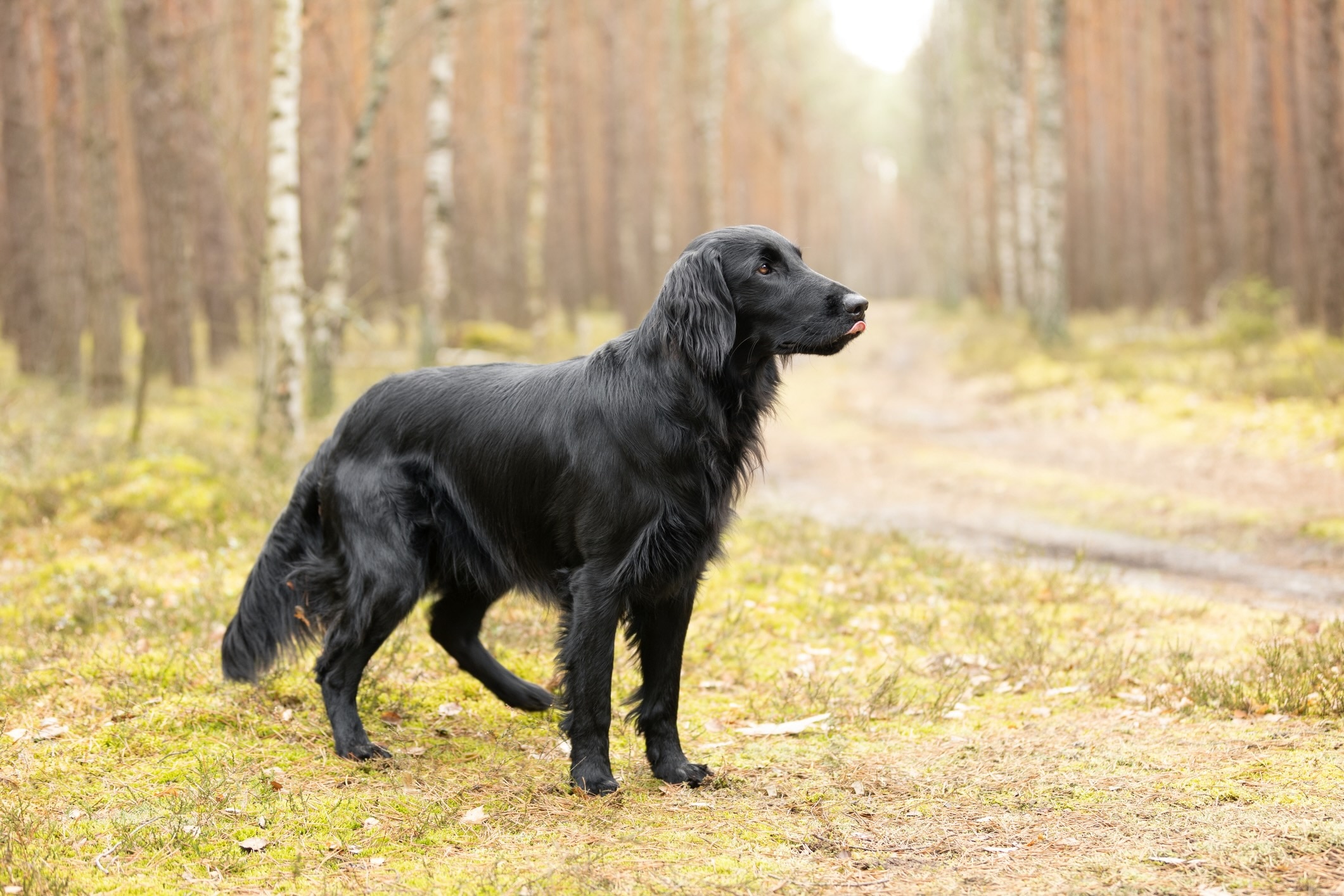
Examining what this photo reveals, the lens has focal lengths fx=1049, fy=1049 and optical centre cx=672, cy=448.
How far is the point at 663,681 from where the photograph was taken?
149 inches

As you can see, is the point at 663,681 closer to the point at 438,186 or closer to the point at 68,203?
the point at 438,186

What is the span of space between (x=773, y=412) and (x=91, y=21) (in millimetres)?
13167

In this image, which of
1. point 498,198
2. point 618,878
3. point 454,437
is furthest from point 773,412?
point 498,198

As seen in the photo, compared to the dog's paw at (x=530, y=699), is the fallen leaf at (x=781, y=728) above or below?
below

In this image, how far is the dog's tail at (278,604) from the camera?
13.5 ft

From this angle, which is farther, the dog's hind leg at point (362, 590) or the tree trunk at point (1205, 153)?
the tree trunk at point (1205, 153)

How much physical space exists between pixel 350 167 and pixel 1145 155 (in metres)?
Result: 25.4

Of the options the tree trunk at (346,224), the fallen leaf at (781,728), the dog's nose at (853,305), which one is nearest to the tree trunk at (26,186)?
the tree trunk at (346,224)

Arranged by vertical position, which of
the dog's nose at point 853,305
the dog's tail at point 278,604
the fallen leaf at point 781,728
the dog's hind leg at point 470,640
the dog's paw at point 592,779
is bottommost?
the fallen leaf at point 781,728

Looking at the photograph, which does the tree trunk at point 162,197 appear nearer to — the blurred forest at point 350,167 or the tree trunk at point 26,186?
the blurred forest at point 350,167

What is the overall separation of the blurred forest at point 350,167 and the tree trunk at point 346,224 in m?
0.04

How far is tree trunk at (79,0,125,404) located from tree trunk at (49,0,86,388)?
1.08 m

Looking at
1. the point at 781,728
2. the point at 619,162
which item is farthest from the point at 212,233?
the point at 781,728

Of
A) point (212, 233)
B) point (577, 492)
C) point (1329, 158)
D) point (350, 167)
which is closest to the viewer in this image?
point (577, 492)
